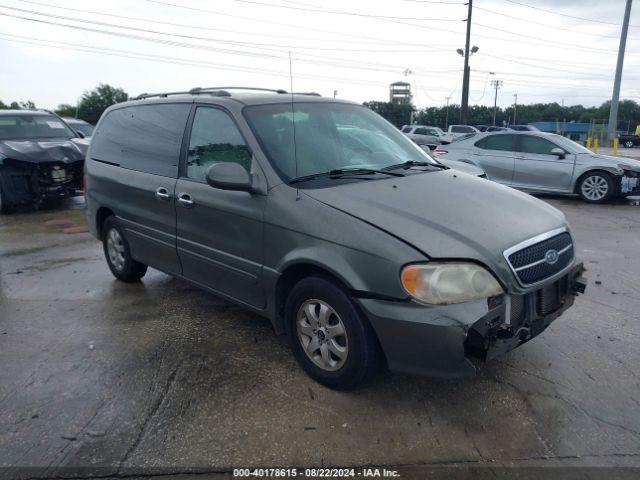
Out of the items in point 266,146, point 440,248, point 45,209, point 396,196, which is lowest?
point 45,209

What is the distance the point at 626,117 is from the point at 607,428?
99638mm

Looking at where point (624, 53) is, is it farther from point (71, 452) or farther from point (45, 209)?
point (71, 452)

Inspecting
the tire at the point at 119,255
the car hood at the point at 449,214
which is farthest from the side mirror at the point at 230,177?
the tire at the point at 119,255

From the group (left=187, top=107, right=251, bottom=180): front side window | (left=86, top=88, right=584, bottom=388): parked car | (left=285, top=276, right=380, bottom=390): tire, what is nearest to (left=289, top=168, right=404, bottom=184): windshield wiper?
(left=86, top=88, right=584, bottom=388): parked car

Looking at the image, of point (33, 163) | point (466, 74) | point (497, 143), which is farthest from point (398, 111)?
point (33, 163)

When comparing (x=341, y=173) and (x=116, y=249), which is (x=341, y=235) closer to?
(x=341, y=173)

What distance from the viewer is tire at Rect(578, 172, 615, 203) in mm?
9867

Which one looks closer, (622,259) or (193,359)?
(193,359)

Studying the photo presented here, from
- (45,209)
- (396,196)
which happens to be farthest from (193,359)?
(45,209)

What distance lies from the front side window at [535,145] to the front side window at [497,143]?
240 millimetres

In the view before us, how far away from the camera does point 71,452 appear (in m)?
2.68

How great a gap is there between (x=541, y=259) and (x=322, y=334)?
138cm

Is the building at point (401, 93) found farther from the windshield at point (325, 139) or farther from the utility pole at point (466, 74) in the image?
the windshield at point (325, 139)

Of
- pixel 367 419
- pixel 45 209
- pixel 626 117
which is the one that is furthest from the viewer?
pixel 626 117
